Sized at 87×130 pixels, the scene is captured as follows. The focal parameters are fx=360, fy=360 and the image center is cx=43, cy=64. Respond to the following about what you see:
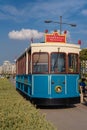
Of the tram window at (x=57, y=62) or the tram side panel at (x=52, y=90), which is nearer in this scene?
the tram side panel at (x=52, y=90)

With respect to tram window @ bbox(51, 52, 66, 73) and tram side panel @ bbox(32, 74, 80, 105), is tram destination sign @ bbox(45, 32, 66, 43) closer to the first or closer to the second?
tram window @ bbox(51, 52, 66, 73)

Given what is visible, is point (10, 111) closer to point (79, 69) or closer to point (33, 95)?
point (33, 95)

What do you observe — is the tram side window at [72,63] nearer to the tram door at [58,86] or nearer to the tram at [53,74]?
the tram at [53,74]

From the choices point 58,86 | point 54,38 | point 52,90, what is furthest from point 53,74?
point 54,38

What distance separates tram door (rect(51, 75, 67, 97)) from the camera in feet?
49.1

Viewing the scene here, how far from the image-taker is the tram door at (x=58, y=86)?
1495cm

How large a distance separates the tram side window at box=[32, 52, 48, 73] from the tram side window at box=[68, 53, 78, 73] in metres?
1.04

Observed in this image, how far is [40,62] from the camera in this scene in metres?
15.2

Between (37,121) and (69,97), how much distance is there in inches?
365

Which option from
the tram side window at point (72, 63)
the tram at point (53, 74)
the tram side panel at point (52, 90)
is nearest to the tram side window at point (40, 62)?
the tram at point (53, 74)

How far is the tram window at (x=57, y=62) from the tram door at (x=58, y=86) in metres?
0.30

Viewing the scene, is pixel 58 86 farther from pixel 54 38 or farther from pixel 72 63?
pixel 54 38

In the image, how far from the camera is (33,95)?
49.8ft

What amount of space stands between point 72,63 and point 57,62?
2.59 ft
